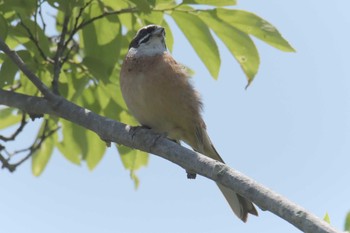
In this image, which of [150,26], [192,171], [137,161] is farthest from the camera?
[137,161]

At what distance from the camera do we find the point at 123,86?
530cm

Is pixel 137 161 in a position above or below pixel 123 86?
below

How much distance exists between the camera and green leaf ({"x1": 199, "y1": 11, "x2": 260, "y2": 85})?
491 centimetres

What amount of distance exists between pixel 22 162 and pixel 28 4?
132cm

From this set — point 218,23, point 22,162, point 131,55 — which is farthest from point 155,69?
point 22,162

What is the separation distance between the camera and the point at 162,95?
5.31 metres

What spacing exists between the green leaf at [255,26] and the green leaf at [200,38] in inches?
6.1

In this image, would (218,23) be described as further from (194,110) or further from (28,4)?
(28,4)

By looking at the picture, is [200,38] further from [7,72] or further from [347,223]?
[347,223]

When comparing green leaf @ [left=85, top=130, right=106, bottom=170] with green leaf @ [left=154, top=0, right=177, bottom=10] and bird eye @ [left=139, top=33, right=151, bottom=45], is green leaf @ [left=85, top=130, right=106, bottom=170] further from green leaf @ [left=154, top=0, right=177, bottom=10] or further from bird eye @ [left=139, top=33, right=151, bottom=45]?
green leaf @ [left=154, top=0, right=177, bottom=10]

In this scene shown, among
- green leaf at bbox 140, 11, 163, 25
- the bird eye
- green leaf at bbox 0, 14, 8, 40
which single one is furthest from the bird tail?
green leaf at bbox 0, 14, 8, 40

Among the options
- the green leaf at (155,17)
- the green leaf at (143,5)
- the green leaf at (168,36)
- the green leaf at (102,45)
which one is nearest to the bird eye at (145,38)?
the green leaf at (168,36)

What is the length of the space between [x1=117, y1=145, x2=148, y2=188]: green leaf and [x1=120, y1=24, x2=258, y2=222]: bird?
0.23 m

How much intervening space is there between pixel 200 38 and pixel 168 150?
1.26 metres
